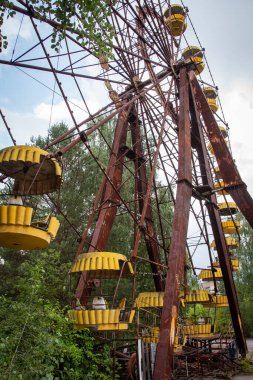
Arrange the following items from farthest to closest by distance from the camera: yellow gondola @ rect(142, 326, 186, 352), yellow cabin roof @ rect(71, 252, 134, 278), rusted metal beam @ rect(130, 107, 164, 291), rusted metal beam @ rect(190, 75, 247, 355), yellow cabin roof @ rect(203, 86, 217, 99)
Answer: yellow cabin roof @ rect(203, 86, 217, 99), rusted metal beam @ rect(130, 107, 164, 291), rusted metal beam @ rect(190, 75, 247, 355), yellow gondola @ rect(142, 326, 186, 352), yellow cabin roof @ rect(71, 252, 134, 278)

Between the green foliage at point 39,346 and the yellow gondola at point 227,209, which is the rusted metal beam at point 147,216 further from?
the yellow gondola at point 227,209

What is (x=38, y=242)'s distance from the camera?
5680 mm

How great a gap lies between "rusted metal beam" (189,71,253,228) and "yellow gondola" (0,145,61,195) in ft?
23.3

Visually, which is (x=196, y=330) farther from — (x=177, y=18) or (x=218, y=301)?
(x=177, y=18)

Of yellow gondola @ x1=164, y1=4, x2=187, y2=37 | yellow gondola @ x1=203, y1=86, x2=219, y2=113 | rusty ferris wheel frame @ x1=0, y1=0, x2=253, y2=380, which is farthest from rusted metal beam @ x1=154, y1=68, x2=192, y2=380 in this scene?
yellow gondola @ x1=203, y1=86, x2=219, y2=113

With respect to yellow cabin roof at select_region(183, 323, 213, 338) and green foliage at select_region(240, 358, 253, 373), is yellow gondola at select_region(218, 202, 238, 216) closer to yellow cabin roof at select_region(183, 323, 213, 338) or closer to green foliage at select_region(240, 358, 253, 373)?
yellow cabin roof at select_region(183, 323, 213, 338)

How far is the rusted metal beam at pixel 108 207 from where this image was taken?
31.2 ft

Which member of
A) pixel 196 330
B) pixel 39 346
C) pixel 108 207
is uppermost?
pixel 108 207

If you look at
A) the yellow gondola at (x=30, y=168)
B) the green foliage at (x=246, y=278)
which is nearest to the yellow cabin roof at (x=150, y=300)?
the yellow gondola at (x=30, y=168)

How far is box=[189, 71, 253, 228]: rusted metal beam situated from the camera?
38.7 feet

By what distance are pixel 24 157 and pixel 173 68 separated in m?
8.78

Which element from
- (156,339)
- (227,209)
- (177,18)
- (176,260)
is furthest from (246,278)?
(176,260)

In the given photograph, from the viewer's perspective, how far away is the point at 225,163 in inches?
502

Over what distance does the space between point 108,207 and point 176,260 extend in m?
3.56
